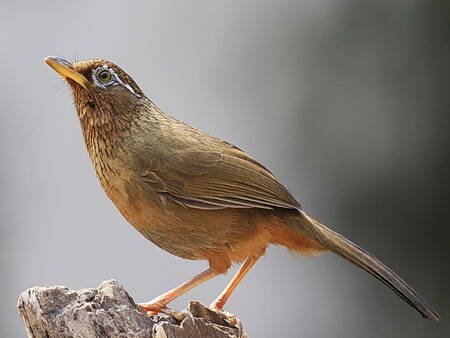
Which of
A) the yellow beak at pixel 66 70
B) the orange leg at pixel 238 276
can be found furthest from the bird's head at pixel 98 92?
the orange leg at pixel 238 276

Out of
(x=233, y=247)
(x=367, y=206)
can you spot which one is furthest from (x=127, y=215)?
(x=367, y=206)

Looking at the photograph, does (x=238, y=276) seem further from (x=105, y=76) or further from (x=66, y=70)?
(x=66, y=70)

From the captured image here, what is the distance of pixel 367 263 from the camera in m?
5.29

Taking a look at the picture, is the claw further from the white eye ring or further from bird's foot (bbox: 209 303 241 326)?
the white eye ring

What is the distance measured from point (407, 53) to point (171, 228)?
4.34 meters

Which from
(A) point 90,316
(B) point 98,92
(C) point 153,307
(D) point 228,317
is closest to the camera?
(A) point 90,316

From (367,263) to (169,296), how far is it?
115cm

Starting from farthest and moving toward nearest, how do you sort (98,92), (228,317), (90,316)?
(98,92)
(228,317)
(90,316)

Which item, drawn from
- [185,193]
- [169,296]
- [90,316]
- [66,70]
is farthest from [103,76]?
[90,316]

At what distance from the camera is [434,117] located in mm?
8773

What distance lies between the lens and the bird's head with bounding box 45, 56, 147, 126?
5.35 m

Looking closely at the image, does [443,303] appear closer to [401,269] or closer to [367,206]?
[401,269]

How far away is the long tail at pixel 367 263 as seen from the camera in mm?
5223

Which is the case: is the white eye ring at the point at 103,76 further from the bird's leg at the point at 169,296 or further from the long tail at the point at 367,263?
the long tail at the point at 367,263
